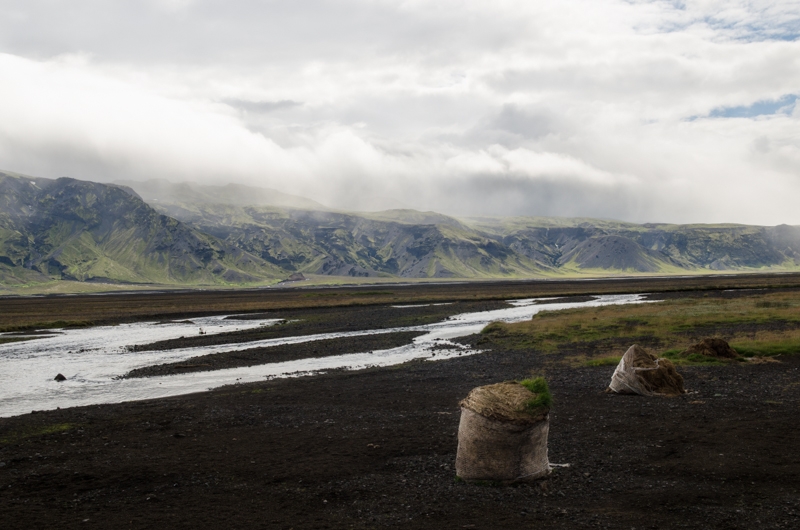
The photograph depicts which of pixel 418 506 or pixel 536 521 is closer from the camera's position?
pixel 536 521

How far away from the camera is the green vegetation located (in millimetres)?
15484

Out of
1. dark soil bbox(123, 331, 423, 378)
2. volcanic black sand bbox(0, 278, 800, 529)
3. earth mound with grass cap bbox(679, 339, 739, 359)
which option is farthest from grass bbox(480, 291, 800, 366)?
dark soil bbox(123, 331, 423, 378)

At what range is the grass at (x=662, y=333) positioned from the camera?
36156 millimetres

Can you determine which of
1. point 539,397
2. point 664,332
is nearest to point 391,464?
point 539,397

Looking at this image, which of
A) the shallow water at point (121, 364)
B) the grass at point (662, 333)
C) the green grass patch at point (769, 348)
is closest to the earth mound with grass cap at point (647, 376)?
the grass at point (662, 333)

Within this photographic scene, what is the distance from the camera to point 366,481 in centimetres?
1697

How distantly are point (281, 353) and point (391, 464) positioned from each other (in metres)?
35.3

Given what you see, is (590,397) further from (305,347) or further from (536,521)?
(305,347)

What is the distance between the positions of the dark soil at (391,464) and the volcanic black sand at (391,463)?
0.23ft

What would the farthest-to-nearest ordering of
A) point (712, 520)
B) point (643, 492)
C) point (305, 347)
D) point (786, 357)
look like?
point (305, 347)
point (786, 357)
point (643, 492)
point (712, 520)

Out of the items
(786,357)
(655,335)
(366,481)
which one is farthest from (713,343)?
(366,481)

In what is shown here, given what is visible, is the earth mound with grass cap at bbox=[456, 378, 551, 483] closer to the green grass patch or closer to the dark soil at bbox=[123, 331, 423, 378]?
the green grass patch

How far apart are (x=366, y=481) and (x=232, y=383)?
2251 centimetres

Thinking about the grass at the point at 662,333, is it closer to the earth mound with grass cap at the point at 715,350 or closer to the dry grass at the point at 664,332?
the dry grass at the point at 664,332
